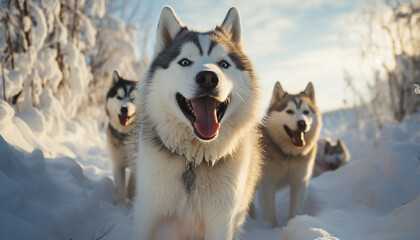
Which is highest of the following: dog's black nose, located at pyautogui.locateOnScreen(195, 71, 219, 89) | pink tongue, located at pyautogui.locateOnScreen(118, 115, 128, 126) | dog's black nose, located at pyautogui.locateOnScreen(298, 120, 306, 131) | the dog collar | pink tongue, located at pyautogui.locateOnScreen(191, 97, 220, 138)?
dog's black nose, located at pyautogui.locateOnScreen(195, 71, 219, 89)

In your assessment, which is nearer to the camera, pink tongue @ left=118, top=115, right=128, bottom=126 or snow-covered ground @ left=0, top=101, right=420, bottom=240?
snow-covered ground @ left=0, top=101, right=420, bottom=240

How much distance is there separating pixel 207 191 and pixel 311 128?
2493 mm

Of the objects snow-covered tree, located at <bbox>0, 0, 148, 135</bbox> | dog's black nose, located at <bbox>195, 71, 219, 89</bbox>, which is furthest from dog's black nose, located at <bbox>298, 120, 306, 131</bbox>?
snow-covered tree, located at <bbox>0, 0, 148, 135</bbox>

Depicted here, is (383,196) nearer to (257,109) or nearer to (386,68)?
A: (257,109)

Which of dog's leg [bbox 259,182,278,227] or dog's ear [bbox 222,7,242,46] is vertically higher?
dog's ear [bbox 222,7,242,46]

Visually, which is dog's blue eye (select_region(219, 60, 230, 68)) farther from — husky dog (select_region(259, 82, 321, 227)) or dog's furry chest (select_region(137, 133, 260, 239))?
husky dog (select_region(259, 82, 321, 227))

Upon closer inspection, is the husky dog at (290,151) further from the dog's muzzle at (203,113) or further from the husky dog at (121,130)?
the husky dog at (121,130)

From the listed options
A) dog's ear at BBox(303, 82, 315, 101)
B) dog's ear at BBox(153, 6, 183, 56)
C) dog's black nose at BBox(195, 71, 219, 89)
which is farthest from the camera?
dog's ear at BBox(303, 82, 315, 101)

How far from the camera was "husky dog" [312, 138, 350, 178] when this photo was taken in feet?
19.5

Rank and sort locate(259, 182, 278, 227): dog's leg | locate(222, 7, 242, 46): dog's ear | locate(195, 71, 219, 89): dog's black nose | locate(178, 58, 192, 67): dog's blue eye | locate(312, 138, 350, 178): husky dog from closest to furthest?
locate(195, 71, 219, 89): dog's black nose → locate(178, 58, 192, 67): dog's blue eye → locate(222, 7, 242, 46): dog's ear → locate(259, 182, 278, 227): dog's leg → locate(312, 138, 350, 178): husky dog

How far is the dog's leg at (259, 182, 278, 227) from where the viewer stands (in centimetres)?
332

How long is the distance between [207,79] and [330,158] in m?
5.49

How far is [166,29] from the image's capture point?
218cm

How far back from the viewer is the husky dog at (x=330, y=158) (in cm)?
595
